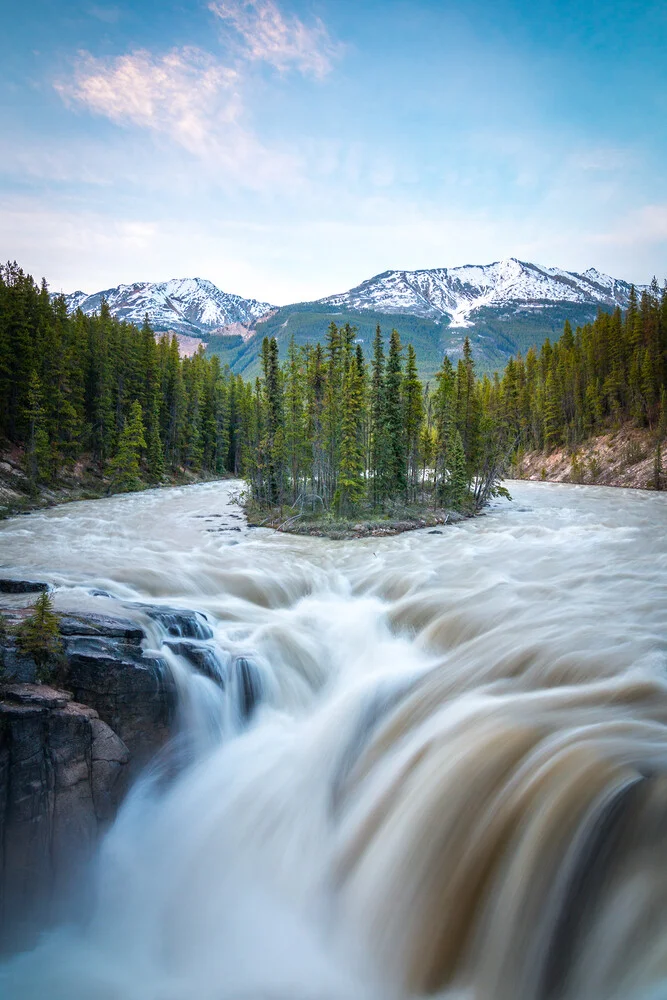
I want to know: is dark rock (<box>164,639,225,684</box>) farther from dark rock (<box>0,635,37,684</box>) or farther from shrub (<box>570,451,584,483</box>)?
shrub (<box>570,451,584,483</box>)

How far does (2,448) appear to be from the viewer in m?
35.6

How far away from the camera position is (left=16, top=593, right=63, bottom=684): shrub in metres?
7.65

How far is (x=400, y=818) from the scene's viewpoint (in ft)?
23.6

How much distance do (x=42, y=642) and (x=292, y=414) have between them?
28.8 m

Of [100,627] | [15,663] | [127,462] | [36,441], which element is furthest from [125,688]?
[127,462]

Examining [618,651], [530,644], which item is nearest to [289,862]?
[530,644]

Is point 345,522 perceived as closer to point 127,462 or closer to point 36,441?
point 36,441

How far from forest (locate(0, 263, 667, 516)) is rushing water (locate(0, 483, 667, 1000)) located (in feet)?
66.9

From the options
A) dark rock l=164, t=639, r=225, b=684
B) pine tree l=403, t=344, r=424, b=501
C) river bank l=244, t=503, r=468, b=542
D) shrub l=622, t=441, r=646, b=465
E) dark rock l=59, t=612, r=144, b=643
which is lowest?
river bank l=244, t=503, r=468, b=542

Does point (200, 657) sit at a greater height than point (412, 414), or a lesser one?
lesser

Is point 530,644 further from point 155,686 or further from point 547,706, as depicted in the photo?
point 155,686

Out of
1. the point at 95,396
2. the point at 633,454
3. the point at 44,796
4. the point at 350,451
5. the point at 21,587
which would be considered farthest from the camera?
the point at 633,454

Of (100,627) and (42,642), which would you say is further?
(100,627)

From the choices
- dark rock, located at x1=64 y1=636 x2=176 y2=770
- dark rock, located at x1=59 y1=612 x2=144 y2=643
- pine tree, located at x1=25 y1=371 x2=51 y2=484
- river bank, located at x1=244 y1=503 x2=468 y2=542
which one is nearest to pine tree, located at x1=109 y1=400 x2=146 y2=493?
pine tree, located at x1=25 y1=371 x2=51 y2=484
